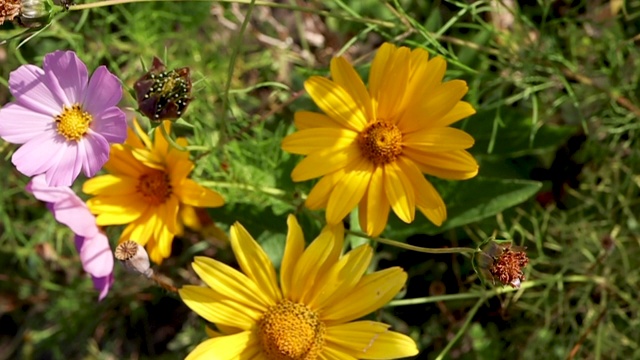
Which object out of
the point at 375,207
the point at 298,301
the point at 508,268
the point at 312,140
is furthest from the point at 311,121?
the point at 508,268

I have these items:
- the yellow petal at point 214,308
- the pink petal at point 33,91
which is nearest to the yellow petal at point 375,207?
the yellow petal at point 214,308

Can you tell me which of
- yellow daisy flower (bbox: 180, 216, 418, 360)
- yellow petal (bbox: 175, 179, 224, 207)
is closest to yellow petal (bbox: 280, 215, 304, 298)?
yellow daisy flower (bbox: 180, 216, 418, 360)

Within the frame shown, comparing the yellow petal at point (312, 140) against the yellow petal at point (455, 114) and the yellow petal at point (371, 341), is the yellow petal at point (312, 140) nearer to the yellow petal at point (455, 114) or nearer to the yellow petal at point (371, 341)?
the yellow petal at point (455, 114)

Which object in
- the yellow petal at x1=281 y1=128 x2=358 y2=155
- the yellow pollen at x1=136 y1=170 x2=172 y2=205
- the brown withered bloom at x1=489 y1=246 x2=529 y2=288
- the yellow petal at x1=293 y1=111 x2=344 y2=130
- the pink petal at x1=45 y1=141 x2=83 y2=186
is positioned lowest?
the yellow pollen at x1=136 y1=170 x2=172 y2=205

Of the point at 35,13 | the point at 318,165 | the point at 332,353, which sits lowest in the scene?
the point at 332,353

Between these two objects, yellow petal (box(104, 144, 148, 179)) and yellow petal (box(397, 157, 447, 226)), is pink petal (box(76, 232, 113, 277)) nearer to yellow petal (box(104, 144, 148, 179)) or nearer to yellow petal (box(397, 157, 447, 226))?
yellow petal (box(104, 144, 148, 179))

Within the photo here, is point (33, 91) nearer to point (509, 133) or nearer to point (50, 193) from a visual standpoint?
point (50, 193)
